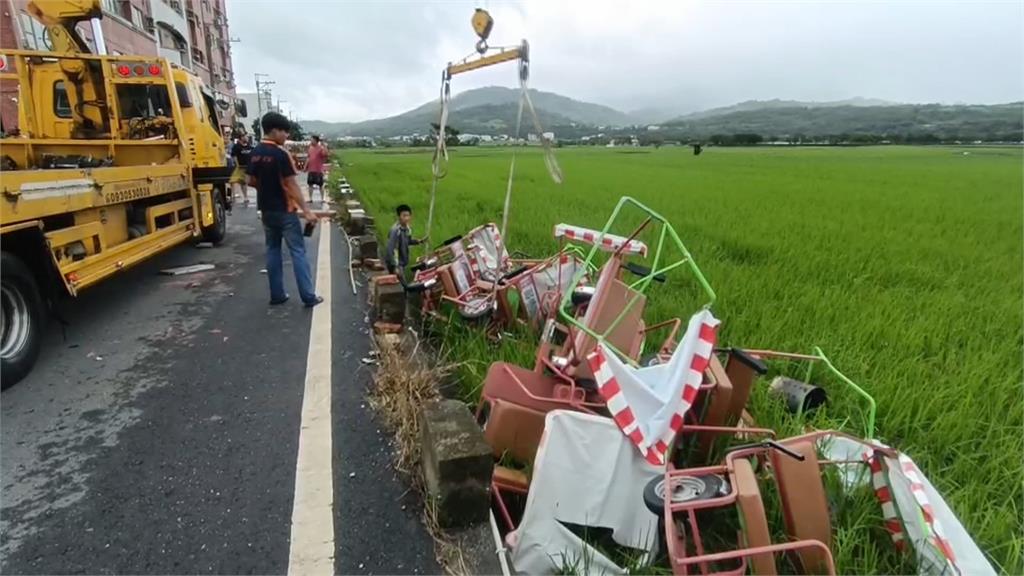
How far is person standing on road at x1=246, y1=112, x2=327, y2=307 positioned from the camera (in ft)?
14.2

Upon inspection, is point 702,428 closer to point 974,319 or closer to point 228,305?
point 974,319

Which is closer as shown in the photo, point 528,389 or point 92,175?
point 528,389

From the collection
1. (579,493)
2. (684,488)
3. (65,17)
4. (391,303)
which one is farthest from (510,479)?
(65,17)

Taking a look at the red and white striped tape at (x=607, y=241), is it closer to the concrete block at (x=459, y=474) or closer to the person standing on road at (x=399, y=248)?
the concrete block at (x=459, y=474)

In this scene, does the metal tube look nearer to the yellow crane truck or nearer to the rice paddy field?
the yellow crane truck

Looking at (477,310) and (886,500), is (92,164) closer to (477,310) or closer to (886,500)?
(477,310)

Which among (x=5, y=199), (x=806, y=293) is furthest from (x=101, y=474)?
(x=806, y=293)

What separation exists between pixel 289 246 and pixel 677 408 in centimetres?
374

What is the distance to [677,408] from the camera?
1804mm

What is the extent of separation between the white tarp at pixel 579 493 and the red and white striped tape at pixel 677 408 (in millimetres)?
39

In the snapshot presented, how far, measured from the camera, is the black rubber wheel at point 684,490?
1.62 m

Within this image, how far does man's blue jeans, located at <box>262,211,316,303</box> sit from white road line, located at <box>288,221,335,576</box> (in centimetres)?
92

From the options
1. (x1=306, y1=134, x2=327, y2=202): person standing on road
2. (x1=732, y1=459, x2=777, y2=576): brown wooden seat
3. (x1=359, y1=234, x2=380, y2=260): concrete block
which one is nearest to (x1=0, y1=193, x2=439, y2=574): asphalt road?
(x1=732, y1=459, x2=777, y2=576): brown wooden seat

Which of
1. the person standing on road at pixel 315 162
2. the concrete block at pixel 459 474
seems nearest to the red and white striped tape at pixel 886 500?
the concrete block at pixel 459 474
